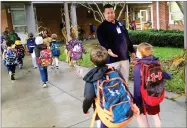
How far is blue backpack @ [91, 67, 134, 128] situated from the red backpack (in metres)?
0.41

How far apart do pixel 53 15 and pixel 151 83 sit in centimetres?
2044

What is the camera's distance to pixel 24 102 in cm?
570

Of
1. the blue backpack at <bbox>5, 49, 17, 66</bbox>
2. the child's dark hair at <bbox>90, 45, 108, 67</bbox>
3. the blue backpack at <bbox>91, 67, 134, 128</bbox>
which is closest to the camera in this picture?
the blue backpack at <bbox>91, 67, 134, 128</bbox>

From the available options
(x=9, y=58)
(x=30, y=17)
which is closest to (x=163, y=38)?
(x=9, y=58)

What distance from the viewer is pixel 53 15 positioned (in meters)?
22.6

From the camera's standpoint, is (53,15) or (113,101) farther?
(53,15)

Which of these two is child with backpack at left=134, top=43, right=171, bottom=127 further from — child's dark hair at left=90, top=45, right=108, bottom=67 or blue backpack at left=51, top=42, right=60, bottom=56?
blue backpack at left=51, top=42, right=60, bottom=56

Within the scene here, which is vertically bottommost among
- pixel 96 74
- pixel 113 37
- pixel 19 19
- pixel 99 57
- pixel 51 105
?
pixel 51 105

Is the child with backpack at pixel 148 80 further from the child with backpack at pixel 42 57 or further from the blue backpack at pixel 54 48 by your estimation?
the blue backpack at pixel 54 48

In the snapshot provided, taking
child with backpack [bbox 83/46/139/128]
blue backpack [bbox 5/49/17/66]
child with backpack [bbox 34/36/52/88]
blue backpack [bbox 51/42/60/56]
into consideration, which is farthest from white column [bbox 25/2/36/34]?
child with backpack [bbox 83/46/139/128]

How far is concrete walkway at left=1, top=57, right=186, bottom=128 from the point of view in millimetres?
4293

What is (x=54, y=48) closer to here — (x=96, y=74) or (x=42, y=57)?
(x=42, y=57)

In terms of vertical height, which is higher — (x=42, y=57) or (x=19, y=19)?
(x=19, y=19)

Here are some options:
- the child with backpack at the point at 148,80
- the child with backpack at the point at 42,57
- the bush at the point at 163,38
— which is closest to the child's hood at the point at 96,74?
the child with backpack at the point at 148,80
